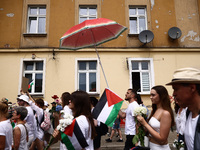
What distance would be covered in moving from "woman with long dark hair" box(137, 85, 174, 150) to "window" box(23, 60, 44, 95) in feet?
25.1

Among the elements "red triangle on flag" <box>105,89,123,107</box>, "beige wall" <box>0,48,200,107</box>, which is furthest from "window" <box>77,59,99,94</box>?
"red triangle on flag" <box>105,89,123,107</box>

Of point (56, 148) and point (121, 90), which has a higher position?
point (121, 90)

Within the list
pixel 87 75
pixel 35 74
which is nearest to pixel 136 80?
pixel 87 75

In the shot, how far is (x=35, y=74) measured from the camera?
9539mm

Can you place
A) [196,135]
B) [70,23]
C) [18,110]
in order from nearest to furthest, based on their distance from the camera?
[196,135], [18,110], [70,23]

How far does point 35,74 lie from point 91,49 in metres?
3.37

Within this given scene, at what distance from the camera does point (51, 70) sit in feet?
30.3

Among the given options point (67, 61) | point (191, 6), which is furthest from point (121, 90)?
point (191, 6)

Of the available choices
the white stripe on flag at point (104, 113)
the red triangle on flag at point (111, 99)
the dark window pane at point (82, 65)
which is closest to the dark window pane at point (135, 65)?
the dark window pane at point (82, 65)

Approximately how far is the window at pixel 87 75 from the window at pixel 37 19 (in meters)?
3.07

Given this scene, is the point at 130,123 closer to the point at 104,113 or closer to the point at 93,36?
the point at 104,113

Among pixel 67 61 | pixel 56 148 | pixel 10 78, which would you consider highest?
pixel 67 61

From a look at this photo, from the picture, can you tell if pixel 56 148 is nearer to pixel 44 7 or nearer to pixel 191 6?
pixel 44 7

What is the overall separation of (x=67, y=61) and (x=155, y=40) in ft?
16.6
